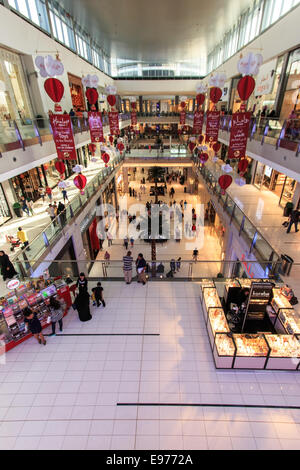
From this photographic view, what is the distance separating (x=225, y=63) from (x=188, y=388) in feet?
85.7

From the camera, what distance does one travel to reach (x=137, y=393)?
4.83m

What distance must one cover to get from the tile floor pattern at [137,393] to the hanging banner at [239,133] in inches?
273

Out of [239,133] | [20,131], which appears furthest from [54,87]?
[239,133]

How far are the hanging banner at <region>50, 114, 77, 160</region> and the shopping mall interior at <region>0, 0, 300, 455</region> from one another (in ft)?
0.17

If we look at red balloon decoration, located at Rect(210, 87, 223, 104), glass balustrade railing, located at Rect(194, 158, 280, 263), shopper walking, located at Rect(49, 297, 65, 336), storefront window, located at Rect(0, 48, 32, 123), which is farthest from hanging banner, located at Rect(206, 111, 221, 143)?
shopper walking, located at Rect(49, 297, 65, 336)

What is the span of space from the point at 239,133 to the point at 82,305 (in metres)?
8.60

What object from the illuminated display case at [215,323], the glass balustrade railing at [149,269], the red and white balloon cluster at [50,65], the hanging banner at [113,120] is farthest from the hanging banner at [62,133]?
the hanging banner at [113,120]

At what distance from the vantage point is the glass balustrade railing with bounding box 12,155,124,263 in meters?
7.82

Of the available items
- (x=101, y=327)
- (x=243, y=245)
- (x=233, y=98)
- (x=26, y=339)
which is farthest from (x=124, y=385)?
(x=233, y=98)

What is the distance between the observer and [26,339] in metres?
6.17

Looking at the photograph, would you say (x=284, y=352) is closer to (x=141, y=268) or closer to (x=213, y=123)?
(x=141, y=268)

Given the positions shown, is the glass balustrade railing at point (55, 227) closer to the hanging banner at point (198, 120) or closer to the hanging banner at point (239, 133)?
the hanging banner at point (239, 133)

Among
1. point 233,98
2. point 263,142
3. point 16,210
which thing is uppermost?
point 233,98

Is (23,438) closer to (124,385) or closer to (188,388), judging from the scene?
(124,385)
